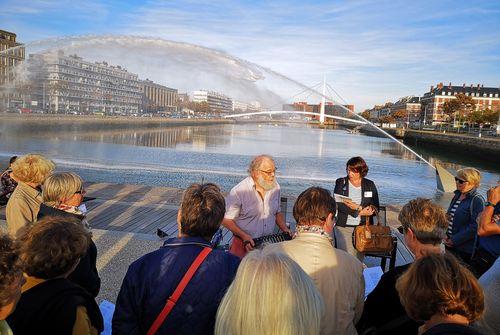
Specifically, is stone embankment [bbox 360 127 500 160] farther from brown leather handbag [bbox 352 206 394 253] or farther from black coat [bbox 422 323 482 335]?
black coat [bbox 422 323 482 335]

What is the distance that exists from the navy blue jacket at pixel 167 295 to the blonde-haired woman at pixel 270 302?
52 centimetres

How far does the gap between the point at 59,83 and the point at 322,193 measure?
28.3 m

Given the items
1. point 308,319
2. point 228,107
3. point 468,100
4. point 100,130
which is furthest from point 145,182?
point 468,100

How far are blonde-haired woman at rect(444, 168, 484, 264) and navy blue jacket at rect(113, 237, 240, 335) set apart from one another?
10.8ft

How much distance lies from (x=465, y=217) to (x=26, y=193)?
4.55 meters

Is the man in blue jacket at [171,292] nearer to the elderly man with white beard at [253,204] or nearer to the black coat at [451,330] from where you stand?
the black coat at [451,330]

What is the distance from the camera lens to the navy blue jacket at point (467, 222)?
434cm

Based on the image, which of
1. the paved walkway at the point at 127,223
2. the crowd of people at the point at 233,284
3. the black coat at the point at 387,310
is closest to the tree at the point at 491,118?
the paved walkway at the point at 127,223

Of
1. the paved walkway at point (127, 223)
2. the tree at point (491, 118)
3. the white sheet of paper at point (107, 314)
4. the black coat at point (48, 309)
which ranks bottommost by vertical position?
the paved walkway at point (127, 223)

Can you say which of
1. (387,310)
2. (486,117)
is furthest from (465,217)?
(486,117)

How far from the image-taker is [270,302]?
5.00 feet

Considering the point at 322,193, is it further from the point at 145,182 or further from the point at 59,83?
the point at 59,83

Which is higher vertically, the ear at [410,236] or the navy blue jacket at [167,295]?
the ear at [410,236]

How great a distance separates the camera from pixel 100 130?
46.1 metres
